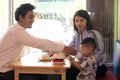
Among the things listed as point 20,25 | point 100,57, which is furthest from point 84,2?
point 20,25

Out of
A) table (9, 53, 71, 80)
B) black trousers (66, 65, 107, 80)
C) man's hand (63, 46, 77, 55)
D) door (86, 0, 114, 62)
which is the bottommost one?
black trousers (66, 65, 107, 80)

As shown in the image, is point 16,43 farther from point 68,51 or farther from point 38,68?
point 68,51

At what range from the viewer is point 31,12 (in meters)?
2.44

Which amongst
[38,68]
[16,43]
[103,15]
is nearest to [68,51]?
[38,68]

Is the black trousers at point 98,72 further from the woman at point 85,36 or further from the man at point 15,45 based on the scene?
the man at point 15,45

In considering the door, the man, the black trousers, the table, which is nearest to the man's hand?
the man

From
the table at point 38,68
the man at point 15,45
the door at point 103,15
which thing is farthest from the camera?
the door at point 103,15

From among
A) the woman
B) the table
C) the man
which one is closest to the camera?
the table

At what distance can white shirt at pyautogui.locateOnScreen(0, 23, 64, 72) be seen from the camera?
2.27 meters

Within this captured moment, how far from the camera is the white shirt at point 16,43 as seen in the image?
227 centimetres

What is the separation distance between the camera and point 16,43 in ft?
7.61

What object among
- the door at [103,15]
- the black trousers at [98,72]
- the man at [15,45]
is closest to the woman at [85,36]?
the black trousers at [98,72]

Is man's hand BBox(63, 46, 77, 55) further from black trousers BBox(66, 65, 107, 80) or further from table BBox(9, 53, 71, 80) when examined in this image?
black trousers BBox(66, 65, 107, 80)

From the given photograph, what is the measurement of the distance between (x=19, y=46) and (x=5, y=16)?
147 centimetres
